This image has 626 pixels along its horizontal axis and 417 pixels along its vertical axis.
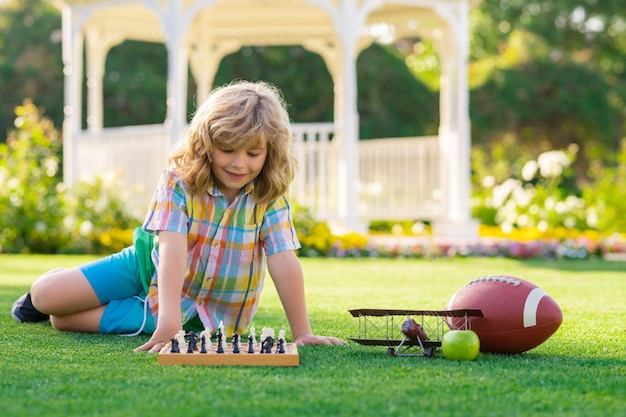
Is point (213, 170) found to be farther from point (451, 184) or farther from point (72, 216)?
point (451, 184)

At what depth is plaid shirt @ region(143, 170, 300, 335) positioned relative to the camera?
12.8 feet

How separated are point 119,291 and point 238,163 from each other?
105 centimetres

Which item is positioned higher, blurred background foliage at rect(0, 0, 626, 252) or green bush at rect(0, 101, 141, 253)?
blurred background foliage at rect(0, 0, 626, 252)

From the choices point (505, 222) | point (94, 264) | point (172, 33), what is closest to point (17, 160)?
point (172, 33)

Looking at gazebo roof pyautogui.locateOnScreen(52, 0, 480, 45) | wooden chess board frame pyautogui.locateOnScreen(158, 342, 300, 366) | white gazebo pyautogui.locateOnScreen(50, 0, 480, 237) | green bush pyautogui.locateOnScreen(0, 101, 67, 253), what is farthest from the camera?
gazebo roof pyautogui.locateOnScreen(52, 0, 480, 45)

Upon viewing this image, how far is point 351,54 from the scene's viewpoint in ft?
39.1

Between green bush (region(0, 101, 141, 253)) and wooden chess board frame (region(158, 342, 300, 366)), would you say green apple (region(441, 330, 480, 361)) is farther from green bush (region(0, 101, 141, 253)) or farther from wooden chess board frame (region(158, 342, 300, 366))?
green bush (region(0, 101, 141, 253))

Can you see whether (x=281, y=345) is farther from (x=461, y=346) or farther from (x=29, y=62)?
(x=29, y=62)

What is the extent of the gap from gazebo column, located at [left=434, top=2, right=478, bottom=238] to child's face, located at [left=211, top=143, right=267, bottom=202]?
9.22m

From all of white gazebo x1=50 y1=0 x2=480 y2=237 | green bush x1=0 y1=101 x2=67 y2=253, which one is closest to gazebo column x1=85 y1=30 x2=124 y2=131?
white gazebo x1=50 y1=0 x2=480 y2=237

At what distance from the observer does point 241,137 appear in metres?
3.64

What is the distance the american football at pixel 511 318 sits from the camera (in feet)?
11.9

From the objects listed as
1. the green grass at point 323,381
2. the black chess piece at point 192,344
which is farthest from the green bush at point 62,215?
the black chess piece at point 192,344

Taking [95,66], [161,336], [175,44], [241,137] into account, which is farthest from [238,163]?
[95,66]
